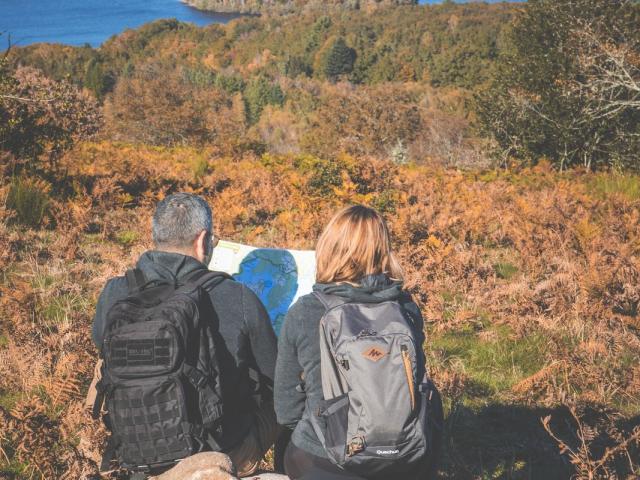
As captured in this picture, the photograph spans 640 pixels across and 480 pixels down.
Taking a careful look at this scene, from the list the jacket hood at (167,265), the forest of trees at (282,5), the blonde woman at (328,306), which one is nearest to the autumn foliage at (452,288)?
the jacket hood at (167,265)

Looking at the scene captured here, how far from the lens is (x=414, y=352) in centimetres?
202

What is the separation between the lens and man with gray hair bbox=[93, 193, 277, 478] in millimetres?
2414

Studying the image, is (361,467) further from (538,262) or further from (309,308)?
(538,262)

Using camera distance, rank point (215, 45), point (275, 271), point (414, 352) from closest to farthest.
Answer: point (414, 352), point (275, 271), point (215, 45)

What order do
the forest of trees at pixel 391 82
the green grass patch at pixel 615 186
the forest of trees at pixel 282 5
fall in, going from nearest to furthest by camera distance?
1. the green grass patch at pixel 615 186
2. the forest of trees at pixel 391 82
3. the forest of trees at pixel 282 5

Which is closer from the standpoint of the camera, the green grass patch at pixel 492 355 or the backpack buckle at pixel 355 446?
the backpack buckle at pixel 355 446

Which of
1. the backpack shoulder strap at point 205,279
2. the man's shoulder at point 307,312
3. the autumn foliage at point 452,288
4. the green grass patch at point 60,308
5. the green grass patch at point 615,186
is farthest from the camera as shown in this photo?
the green grass patch at point 615,186

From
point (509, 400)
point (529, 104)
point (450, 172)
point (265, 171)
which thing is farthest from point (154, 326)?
point (529, 104)

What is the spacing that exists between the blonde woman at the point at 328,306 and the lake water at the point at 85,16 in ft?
329

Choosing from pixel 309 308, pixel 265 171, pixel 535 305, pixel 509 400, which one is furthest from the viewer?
pixel 265 171

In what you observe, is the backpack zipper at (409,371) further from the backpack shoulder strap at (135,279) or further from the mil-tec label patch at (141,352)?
the backpack shoulder strap at (135,279)

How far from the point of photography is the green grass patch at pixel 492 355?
4105mm

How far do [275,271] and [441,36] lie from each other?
312 ft

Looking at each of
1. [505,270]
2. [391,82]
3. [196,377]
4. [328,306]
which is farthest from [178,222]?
[391,82]
